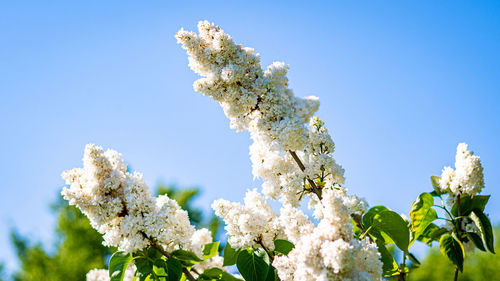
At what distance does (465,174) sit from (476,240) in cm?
42

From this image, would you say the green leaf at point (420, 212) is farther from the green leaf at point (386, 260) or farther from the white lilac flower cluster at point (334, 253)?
the white lilac flower cluster at point (334, 253)

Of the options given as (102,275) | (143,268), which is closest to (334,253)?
(143,268)

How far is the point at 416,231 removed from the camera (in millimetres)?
2609

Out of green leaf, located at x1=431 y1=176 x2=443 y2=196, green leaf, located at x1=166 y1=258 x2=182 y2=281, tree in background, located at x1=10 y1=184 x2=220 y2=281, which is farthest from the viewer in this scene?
tree in background, located at x1=10 y1=184 x2=220 y2=281

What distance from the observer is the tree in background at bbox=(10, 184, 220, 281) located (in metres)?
10.9

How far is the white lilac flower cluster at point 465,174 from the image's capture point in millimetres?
2559

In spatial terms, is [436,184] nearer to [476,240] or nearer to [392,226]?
[476,240]

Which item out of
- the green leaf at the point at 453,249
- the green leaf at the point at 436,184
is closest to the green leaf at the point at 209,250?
the green leaf at the point at 453,249

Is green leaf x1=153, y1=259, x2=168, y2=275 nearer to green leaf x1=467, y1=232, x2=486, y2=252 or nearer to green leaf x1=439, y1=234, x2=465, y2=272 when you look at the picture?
green leaf x1=439, y1=234, x2=465, y2=272

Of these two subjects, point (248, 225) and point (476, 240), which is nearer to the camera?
point (248, 225)

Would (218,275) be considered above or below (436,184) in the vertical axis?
below

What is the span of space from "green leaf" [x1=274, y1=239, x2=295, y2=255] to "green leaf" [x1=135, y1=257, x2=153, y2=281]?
74cm

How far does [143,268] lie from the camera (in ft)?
7.63

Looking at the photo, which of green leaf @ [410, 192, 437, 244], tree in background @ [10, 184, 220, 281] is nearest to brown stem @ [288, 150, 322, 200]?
green leaf @ [410, 192, 437, 244]
